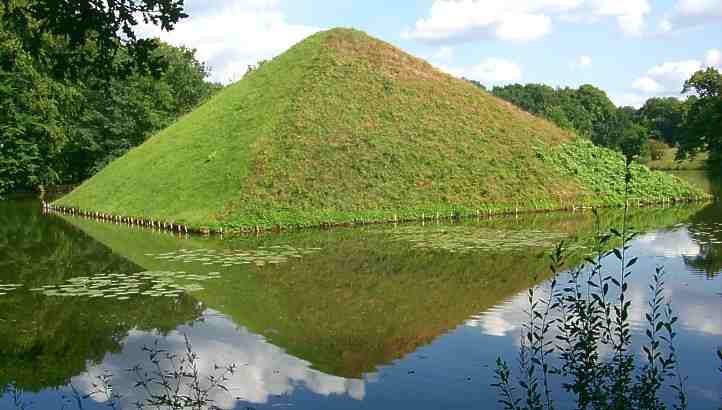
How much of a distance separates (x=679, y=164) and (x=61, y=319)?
8783 cm

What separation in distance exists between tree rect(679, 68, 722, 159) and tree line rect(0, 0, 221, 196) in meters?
61.5

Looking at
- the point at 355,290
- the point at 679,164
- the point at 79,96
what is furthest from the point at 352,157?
the point at 679,164

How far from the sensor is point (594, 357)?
6410 millimetres

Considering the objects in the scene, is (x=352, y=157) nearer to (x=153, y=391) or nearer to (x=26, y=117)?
(x=26, y=117)

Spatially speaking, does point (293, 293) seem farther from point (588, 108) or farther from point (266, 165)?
point (588, 108)

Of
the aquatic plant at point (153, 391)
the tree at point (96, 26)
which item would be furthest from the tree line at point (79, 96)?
the aquatic plant at point (153, 391)

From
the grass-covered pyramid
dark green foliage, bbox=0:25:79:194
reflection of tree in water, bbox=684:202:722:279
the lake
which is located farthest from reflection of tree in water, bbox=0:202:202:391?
reflection of tree in water, bbox=684:202:722:279

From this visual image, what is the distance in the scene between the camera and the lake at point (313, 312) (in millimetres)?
9328

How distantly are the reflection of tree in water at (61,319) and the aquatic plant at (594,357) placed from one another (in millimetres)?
7116

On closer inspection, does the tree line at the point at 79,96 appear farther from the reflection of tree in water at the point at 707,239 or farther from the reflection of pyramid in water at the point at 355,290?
the reflection of tree in water at the point at 707,239

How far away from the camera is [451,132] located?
41.0m

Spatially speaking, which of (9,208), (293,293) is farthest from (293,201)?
(9,208)

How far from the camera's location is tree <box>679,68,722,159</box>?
7494 centimetres

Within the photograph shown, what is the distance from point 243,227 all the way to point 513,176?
677 inches
